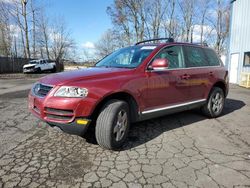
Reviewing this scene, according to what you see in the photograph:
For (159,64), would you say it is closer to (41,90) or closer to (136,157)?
(136,157)

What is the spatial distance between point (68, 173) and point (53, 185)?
281mm

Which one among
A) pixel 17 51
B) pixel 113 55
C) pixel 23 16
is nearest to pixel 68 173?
pixel 113 55

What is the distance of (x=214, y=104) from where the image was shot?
5.46 metres

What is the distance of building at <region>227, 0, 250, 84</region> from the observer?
44.4ft

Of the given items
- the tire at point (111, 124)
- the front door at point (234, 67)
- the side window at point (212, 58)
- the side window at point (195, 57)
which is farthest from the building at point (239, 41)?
the tire at point (111, 124)

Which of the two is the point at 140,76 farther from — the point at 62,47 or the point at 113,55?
the point at 62,47

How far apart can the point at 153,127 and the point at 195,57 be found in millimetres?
1884

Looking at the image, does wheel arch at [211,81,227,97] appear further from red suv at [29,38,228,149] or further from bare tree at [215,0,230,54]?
bare tree at [215,0,230,54]

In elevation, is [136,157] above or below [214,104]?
below

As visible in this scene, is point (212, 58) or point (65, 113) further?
point (212, 58)

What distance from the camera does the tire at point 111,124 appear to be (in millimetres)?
3250

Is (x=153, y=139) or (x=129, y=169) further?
(x=153, y=139)

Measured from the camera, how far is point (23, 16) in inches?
1174

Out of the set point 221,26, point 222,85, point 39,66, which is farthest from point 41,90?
point 221,26
